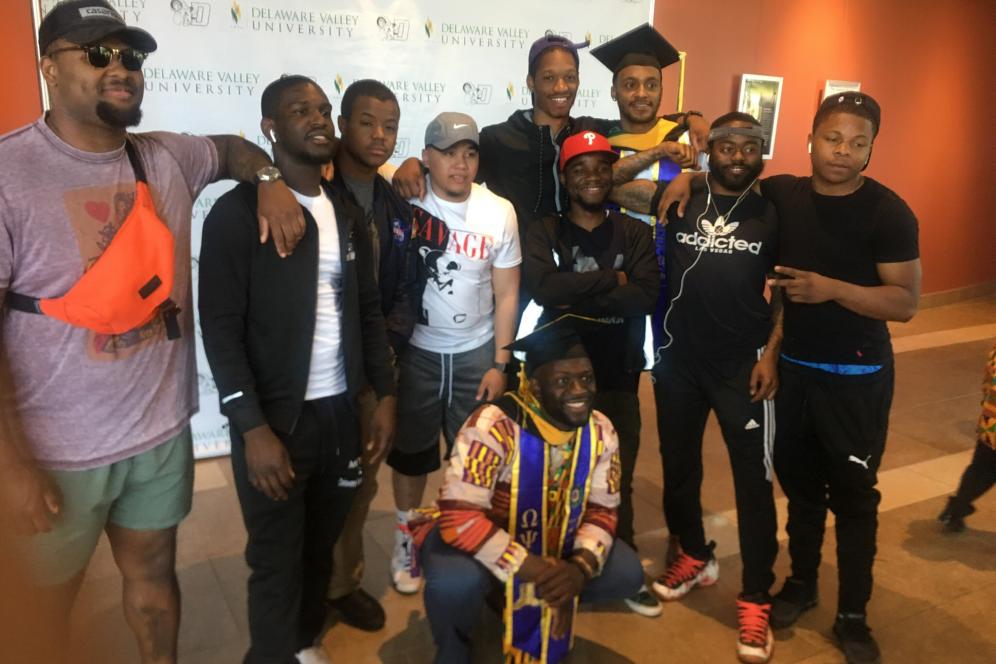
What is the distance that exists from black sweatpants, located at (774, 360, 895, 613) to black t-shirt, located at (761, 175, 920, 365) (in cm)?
9

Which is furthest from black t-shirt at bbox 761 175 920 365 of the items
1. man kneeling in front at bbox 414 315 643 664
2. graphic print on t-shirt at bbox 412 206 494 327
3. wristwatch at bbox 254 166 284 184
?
wristwatch at bbox 254 166 284 184

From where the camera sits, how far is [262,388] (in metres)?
1.98

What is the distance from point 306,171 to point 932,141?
7.65m

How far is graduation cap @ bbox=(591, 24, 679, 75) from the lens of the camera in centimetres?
280

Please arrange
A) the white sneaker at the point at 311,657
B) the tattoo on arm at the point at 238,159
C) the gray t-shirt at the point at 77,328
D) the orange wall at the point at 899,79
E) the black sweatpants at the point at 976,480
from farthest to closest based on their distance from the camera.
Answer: the orange wall at the point at 899,79 < the black sweatpants at the point at 976,480 < the white sneaker at the point at 311,657 < the tattoo on arm at the point at 238,159 < the gray t-shirt at the point at 77,328

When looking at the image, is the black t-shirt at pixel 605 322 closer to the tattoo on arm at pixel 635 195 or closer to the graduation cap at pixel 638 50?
the tattoo on arm at pixel 635 195

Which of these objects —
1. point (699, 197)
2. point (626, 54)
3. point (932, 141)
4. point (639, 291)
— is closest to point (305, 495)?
point (639, 291)

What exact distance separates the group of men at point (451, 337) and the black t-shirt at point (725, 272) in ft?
0.03

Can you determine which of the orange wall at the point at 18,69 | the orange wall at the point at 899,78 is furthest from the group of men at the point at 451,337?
the orange wall at the point at 899,78

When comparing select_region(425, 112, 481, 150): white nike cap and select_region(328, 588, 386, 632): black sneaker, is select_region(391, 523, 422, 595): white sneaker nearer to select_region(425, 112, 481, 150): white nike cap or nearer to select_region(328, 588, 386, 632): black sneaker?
select_region(328, 588, 386, 632): black sneaker

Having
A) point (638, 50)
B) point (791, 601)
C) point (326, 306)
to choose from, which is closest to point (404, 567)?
point (326, 306)

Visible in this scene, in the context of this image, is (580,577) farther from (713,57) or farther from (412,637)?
(713,57)

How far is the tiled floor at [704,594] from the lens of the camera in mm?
2514

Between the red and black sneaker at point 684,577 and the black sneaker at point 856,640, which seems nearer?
the black sneaker at point 856,640
